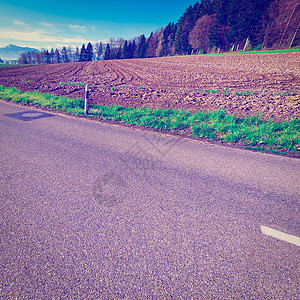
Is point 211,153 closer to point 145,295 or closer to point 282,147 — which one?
point 282,147

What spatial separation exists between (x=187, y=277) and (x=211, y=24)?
85851mm

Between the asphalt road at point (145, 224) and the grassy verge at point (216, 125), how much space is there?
1.18m

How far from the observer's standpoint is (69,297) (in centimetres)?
163

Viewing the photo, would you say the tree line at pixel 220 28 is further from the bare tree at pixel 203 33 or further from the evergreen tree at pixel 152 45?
the evergreen tree at pixel 152 45

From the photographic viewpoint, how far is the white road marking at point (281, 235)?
2.23 m

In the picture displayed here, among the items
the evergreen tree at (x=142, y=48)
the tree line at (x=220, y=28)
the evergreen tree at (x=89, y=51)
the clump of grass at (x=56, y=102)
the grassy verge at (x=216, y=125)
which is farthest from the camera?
the evergreen tree at (x=89, y=51)

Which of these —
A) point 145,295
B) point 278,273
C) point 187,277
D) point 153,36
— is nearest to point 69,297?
point 145,295

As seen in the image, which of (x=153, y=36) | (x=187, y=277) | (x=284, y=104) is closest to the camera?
(x=187, y=277)

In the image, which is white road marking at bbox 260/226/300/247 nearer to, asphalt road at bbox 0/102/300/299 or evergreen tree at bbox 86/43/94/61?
asphalt road at bbox 0/102/300/299

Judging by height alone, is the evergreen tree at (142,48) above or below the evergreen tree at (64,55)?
above

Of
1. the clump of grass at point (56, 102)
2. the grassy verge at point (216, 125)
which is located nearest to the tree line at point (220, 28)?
the grassy verge at point (216, 125)

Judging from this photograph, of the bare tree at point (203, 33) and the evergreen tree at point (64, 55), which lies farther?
the evergreen tree at point (64, 55)

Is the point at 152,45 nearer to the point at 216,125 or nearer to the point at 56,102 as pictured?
the point at 56,102

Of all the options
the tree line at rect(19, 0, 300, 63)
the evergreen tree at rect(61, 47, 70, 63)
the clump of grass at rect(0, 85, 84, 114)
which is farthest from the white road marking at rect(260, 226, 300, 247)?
the evergreen tree at rect(61, 47, 70, 63)
